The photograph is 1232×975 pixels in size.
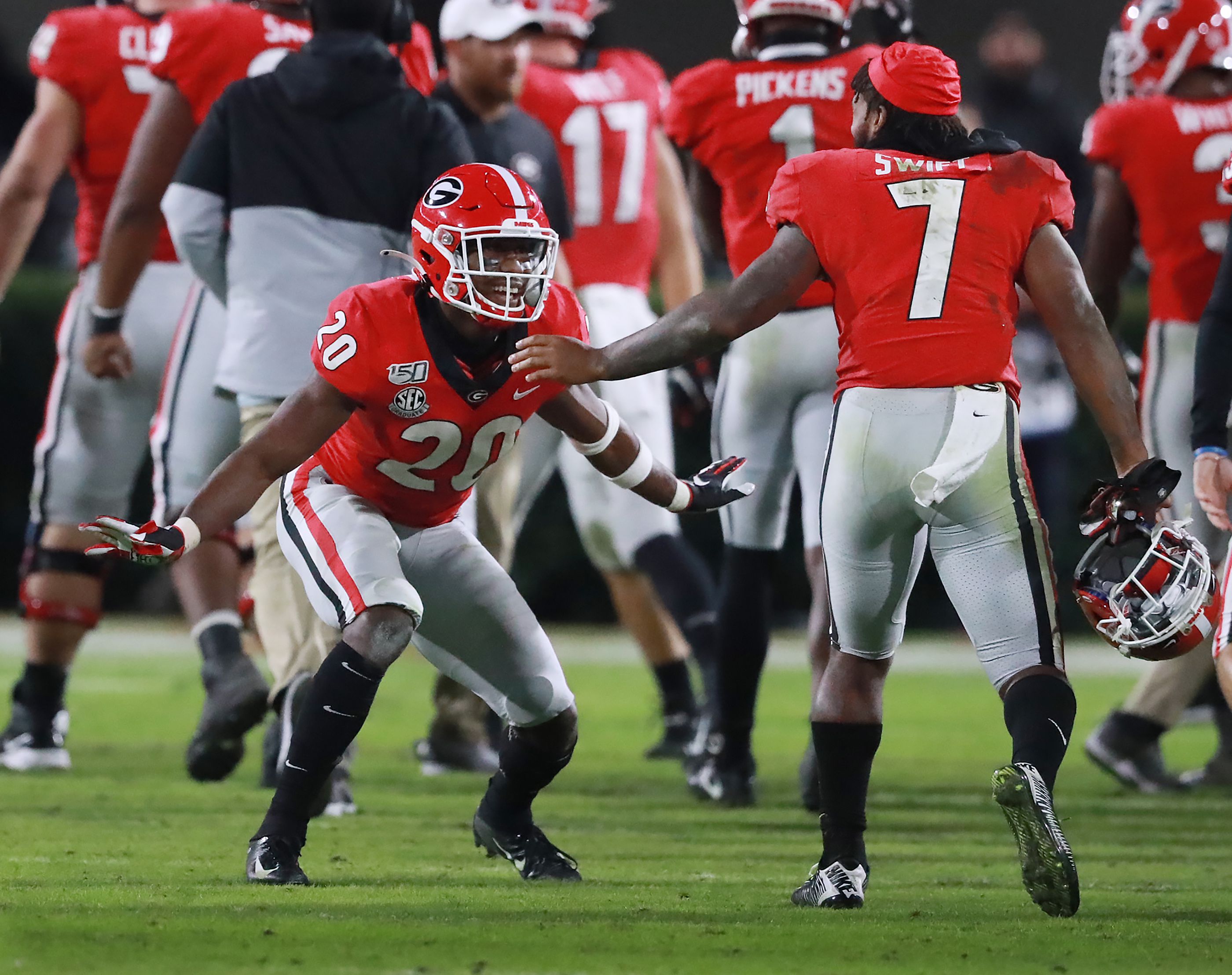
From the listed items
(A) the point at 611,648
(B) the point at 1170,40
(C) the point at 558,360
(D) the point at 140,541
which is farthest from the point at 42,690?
(A) the point at 611,648

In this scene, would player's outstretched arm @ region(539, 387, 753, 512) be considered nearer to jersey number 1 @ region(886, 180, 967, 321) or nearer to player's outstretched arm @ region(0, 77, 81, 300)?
jersey number 1 @ region(886, 180, 967, 321)

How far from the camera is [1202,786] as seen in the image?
6.33 meters

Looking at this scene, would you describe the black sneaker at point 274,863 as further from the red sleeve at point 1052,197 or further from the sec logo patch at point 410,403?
the red sleeve at point 1052,197

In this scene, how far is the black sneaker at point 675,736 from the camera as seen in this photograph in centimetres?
688

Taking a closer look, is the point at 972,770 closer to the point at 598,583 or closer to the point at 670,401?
the point at 670,401

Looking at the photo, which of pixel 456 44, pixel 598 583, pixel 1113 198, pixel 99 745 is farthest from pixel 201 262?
pixel 598 583

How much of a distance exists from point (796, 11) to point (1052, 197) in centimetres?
183

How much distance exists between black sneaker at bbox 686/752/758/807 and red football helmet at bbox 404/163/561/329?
1.92 metres

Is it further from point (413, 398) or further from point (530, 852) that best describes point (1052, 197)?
point (530, 852)

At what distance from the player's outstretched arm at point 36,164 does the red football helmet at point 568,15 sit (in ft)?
5.17

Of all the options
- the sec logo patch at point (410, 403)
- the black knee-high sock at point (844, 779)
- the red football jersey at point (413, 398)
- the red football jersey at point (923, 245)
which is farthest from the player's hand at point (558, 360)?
the black knee-high sock at point (844, 779)

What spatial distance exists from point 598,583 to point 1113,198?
681 cm

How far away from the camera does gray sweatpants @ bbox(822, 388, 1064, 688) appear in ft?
12.4

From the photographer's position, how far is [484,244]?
408 cm
